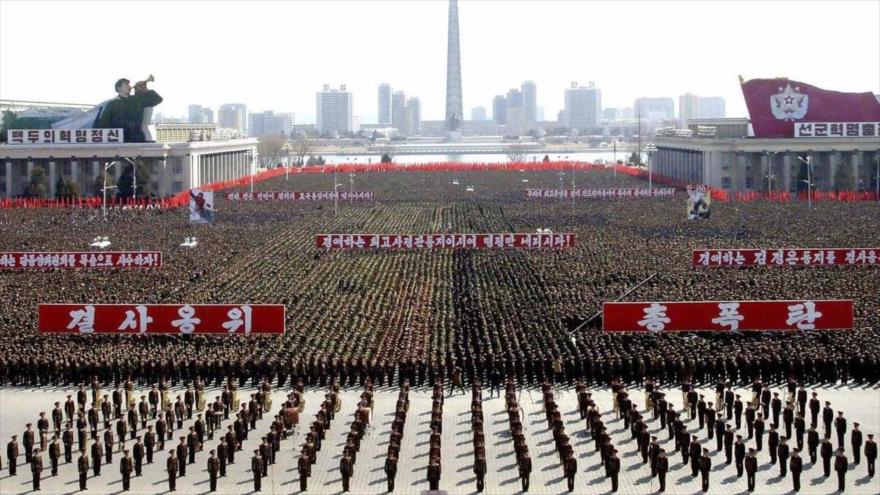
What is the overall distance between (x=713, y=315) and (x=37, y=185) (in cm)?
8092

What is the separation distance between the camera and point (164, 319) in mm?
37750

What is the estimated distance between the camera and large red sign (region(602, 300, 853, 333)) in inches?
1491

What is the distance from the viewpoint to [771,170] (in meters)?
117

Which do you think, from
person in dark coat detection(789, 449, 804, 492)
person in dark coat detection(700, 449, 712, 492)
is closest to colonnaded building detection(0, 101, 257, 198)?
person in dark coat detection(700, 449, 712, 492)

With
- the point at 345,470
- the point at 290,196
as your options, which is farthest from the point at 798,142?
the point at 345,470

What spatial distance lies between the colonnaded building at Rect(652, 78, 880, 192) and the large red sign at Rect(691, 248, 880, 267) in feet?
188

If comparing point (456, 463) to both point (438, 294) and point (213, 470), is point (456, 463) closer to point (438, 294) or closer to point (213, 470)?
point (213, 470)

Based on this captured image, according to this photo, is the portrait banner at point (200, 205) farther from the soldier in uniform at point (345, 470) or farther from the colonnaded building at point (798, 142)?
the colonnaded building at point (798, 142)

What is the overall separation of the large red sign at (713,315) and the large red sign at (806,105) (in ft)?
257

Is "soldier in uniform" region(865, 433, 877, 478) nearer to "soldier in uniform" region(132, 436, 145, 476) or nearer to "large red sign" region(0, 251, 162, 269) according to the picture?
"soldier in uniform" region(132, 436, 145, 476)

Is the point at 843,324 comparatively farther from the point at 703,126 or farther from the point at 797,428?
the point at 703,126

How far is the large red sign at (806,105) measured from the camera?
114000 mm

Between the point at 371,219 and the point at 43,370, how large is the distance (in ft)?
175

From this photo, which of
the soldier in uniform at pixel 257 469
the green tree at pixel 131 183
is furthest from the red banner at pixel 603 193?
the soldier in uniform at pixel 257 469
